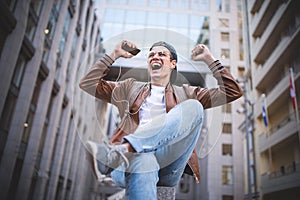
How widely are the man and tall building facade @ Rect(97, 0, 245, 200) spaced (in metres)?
0.17

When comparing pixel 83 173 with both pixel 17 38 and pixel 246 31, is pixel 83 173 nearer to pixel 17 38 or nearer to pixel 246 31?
pixel 17 38

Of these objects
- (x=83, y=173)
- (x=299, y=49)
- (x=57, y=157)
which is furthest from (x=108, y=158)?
(x=83, y=173)

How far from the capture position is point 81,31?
17.2 m

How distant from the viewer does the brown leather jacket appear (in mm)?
1990

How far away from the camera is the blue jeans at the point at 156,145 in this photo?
5.07 ft

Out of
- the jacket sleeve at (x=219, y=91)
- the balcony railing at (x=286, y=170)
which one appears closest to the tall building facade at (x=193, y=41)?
the jacket sleeve at (x=219, y=91)

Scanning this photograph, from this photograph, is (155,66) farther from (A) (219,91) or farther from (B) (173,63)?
(A) (219,91)

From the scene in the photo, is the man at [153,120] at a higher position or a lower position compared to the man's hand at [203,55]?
lower

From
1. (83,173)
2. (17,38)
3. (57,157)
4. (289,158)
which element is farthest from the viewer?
(83,173)

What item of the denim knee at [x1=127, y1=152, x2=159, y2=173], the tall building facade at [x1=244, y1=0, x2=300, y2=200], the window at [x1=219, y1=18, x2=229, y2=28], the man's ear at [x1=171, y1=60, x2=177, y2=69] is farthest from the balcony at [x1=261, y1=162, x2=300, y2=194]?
the denim knee at [x1=127, y1=152, x2=159, y2=173]

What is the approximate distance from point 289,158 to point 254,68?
5.42 m

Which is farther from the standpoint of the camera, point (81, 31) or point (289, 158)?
point (81, 31)

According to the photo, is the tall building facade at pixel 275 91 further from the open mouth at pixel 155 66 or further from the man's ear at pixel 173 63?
the open mouth at pixel 155 66

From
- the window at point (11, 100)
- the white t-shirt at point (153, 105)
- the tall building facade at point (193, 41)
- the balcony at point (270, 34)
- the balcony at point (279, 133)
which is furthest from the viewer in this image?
the balcony at point (270, 34)
